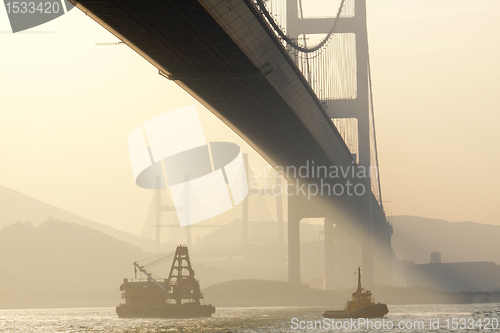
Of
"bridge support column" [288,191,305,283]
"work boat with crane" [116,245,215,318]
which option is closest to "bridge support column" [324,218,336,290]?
"bridge support column" [288,191,305,283]

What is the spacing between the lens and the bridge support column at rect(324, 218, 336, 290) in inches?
4050

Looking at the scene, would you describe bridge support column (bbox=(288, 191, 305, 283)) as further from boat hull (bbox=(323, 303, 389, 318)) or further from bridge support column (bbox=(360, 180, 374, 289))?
boat hull (bbox=(323, 303, 389, 318))

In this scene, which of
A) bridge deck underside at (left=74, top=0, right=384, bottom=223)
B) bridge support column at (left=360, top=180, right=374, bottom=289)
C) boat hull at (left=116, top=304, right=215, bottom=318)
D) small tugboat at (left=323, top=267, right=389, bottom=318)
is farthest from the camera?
bridge support column at (left=360, top=180, right=374, bottom=289)

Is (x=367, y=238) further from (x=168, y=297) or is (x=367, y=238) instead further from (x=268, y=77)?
(x=268, y=77)

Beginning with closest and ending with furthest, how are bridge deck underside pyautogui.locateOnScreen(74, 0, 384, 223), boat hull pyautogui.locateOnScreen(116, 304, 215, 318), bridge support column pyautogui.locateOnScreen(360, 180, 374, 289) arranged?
bridge deck underside pyautogui.locateOnScreen(74, 0, 384, 223)
boat hull pyautogui.locateOnScreen(116, 304, 215, 318)
bridge support column pyautogui.locateOnScreen(360, 180, 374, 289)

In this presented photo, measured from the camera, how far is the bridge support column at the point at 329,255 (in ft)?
338

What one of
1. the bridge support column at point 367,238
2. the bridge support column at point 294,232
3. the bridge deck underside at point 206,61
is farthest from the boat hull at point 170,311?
the bridge support column at point 367,238

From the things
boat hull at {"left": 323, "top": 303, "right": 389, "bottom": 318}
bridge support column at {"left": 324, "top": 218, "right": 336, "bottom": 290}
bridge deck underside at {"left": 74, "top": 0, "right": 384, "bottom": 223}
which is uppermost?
bridge deck underside at {"left": 74, "top": 0, "right": 384, "bottom": 223}

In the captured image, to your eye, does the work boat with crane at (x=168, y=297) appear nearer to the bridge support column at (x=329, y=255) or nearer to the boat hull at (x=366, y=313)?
the boat hull at (x=366, y=313)

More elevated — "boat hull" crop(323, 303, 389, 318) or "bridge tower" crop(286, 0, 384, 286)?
"bridge tower" crop(286, 0, 384, 286)

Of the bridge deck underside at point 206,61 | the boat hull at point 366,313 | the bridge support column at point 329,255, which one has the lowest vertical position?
the boat hull at point 366,313

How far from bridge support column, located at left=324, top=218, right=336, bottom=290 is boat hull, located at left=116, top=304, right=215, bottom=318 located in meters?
35.3

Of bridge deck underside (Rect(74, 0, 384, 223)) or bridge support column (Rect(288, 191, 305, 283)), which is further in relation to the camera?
bridge support column (Rect(288, 191, 305, 283))

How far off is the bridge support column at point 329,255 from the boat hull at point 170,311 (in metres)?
35.3
